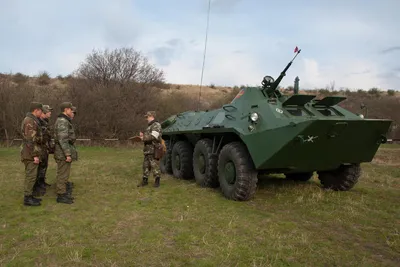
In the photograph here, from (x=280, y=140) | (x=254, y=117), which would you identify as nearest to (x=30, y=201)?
(x=254, y=117)

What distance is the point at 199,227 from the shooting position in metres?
4.91

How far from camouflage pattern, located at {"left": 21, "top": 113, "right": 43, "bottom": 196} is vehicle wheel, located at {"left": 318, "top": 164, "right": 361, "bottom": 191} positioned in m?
5.58

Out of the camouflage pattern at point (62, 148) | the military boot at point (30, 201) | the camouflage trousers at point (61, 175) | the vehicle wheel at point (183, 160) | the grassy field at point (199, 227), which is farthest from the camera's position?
the vehicle wheel at point (183, 160)

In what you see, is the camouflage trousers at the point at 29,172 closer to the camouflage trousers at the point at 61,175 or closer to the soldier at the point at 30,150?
the soldier at the point at 30,150

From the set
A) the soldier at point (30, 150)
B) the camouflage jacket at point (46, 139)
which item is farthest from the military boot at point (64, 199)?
Answer: the camouflage jacket at point (46, 139)

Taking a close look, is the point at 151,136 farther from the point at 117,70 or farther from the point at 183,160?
the point at 117,70

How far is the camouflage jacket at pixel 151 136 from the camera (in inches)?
306

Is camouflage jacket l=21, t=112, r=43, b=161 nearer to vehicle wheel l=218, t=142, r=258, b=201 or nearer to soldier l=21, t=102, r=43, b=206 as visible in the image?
soldier l=21, t=102, r=43, b=206

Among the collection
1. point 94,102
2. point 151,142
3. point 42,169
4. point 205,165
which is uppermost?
point 94,102

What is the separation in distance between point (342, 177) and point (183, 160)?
12.1 feet

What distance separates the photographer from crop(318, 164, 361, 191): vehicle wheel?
743cm

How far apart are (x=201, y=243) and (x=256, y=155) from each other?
7.47 feet

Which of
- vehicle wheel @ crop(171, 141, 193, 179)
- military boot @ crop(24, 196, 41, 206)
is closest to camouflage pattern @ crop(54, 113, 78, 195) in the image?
military boot @ crop(24, 196, 41, 206)

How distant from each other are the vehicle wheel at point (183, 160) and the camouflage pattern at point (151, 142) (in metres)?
1.36
